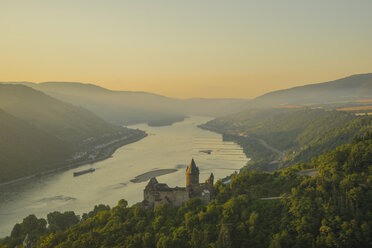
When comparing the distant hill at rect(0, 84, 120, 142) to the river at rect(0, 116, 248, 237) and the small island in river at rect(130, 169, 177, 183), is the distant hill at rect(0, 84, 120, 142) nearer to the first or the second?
the river at rect(0, 116, 248, 237)

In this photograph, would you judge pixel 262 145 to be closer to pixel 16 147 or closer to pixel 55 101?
pixel 16 147

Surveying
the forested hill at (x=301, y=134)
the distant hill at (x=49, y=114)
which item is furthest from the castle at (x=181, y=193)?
the distant hill at (x=49, y=114)

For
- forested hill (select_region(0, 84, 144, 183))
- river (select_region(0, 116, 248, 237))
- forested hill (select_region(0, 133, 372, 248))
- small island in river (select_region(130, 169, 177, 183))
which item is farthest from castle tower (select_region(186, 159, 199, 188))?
forested hill (select_region(0, 84, 144, 183))

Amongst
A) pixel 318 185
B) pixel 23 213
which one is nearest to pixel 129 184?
pixel 23 213

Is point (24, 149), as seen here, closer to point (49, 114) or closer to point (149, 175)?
point (149, 175)

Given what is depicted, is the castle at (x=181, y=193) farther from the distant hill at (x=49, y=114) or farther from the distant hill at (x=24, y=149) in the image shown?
the distant hill at (x=49, y=114)

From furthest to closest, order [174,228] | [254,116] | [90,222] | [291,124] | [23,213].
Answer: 1. [254,116]
2. [291,124]
3. [23,213]
4. [90,222]
5. [174,228]

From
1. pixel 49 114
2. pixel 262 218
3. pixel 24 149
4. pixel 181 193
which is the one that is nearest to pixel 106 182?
pixel 24 149
